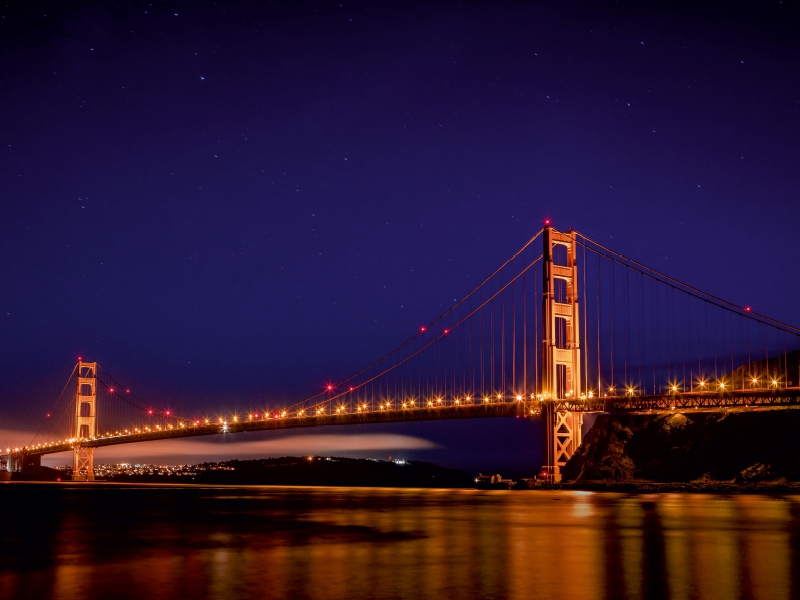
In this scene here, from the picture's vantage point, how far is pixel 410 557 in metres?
16.4

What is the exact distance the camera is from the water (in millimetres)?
12312

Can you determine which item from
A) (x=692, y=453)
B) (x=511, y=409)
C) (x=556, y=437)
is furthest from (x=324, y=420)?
(x=692, y=453)

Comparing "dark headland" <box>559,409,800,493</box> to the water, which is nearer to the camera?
the water

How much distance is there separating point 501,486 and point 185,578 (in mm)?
59007

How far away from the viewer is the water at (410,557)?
12.3m

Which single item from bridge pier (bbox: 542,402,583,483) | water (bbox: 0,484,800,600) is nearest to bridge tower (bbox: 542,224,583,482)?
bridge pier (bbox: 542,402,583,483)

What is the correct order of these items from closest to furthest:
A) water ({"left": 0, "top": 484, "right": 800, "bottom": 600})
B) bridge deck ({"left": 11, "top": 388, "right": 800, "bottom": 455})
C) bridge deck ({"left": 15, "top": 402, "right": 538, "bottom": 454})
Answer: water ({"left": 0, "top": 484, "right": 800, "bottom": 600}) < bridge deck ({"left": 11, "top": 388, "right": 800, "bottom": 455}) < bridge deck ({"left": 15, "top": 402, "right": 538, "bottom": 454})

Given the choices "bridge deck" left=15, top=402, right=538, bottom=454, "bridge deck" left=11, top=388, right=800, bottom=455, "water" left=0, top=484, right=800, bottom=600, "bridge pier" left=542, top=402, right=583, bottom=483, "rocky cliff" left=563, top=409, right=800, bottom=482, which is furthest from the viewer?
"bridge deck" left=15, top=402, right=538, bottom=454

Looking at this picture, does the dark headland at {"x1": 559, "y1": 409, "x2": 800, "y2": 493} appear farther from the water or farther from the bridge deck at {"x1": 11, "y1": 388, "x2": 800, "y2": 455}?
the water

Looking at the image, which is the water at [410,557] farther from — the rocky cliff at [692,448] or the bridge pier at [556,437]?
the rocky cliff at [692,448]

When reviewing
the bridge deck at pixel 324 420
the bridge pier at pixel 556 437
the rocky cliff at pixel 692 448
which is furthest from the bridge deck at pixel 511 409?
the rocky cliff at pixel 692 448

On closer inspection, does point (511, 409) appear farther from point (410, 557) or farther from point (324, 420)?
point (410, 557)

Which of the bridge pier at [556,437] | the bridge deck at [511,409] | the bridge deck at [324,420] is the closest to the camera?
the bridge deck at [511,409]

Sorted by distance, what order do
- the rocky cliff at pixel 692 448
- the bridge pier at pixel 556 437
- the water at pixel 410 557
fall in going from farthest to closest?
1. the bridge pier at pixel 556 437
2. the rocky cliff at pixel 692 448
3. the water at pixel 410 557
